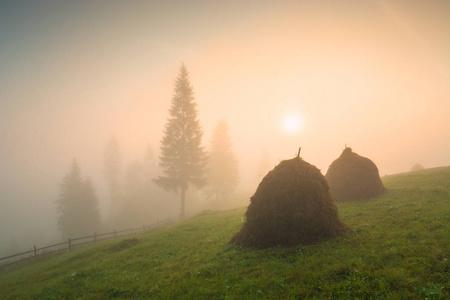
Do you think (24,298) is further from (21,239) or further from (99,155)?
(99,155)

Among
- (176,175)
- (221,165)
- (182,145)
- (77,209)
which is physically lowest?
(77,209)

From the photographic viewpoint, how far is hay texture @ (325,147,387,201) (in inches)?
597

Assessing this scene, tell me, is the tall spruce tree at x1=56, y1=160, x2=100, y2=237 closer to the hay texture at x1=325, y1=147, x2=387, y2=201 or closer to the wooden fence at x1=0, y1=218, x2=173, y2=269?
the wooden fence at x1=0, y1=218, x2=173, y2=269

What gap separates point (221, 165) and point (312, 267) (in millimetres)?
38423

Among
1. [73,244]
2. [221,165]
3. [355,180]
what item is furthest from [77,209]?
[355,180]

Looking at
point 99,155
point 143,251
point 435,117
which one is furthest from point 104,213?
point 435,117

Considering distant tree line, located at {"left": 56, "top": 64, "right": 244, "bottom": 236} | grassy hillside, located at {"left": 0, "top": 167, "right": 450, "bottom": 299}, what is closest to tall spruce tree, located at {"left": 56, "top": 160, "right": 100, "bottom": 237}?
distant tree line, located at {"left": 56, "top": 64, "right": 244, "bottom": 236}

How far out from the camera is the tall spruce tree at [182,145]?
1296 inches

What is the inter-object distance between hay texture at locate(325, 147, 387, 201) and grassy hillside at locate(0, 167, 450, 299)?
1.25 m

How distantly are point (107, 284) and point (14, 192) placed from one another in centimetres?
11511

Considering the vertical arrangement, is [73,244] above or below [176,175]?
below

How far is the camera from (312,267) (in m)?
6.67

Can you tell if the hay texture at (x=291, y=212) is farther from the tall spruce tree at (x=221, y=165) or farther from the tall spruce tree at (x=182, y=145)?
the tall spruce tree at (x=221, y=165)

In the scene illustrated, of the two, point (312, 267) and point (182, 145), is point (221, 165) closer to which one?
point (182, 145)
